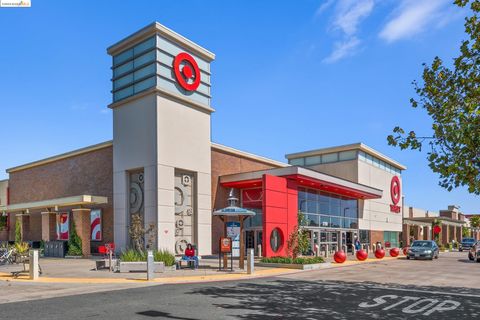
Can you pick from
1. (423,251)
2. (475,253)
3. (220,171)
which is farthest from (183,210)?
(475,253)

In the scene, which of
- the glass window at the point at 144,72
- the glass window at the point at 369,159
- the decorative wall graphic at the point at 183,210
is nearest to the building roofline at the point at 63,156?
the glass window at the point at 144,72

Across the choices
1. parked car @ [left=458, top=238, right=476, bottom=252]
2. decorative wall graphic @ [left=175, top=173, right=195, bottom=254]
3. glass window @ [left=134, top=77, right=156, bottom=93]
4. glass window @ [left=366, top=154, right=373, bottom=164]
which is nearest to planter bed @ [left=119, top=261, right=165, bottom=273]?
decorative wall graphic @ [left=175, top=173, right=195, bottom=254]

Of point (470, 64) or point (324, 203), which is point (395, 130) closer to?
point (470, 64)

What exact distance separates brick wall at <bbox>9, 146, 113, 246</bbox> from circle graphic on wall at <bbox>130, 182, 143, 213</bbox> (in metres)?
2.19

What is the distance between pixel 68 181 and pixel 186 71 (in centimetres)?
1432

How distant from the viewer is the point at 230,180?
113 feet

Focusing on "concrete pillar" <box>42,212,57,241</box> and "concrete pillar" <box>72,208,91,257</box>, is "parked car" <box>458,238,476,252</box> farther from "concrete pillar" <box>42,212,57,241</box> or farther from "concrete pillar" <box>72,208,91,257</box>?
"concrete pillar" <box>42,212,57,241</box>

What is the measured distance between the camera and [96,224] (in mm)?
32969

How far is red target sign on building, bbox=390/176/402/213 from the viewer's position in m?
54.7

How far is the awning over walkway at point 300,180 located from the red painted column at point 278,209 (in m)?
0.77

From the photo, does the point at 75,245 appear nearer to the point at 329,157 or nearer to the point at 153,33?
the point at 153,33

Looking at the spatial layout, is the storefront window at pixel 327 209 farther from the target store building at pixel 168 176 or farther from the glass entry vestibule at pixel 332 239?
the glass entry vestibule at pixel 332 239

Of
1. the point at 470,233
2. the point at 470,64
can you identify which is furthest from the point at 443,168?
the point at 470,233

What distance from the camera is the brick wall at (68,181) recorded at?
3334cm
